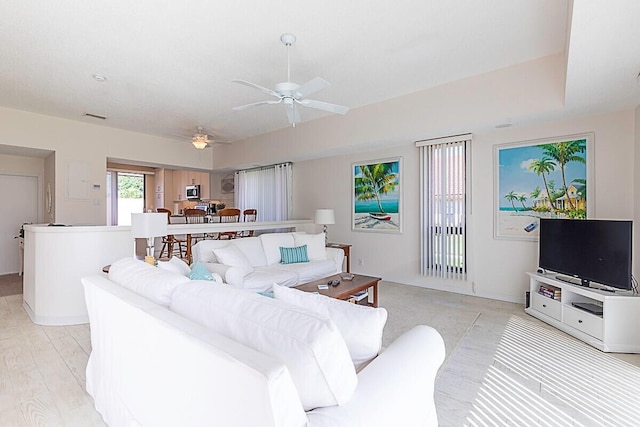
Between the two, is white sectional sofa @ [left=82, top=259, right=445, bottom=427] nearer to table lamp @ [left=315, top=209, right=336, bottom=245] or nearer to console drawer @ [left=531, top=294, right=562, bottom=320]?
console drawer @ [left=531, top=294, right=562, bottom=320]

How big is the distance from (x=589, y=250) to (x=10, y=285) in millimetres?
8265

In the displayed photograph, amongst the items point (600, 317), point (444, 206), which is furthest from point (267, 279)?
point (600, 317)

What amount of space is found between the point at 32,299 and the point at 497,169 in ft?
20.1

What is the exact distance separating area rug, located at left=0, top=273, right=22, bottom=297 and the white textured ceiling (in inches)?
114

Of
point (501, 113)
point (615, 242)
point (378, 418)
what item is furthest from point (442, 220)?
point (378, 418)

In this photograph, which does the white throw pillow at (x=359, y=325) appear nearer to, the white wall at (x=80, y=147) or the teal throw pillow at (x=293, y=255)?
the teal throw pillow at (x=293, y=255)

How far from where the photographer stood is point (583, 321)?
3088 mm

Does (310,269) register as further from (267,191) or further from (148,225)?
(267,191)

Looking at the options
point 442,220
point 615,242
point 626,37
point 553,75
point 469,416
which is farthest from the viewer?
point 442,220

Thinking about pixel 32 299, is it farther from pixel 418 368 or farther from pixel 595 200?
pixel 595 200

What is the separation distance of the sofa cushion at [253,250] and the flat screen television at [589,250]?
3568mm

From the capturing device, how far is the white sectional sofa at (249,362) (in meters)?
0.89

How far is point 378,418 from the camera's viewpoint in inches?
40.8

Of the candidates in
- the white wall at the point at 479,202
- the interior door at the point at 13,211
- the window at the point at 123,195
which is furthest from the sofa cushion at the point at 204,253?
the window at the point at 123,195
